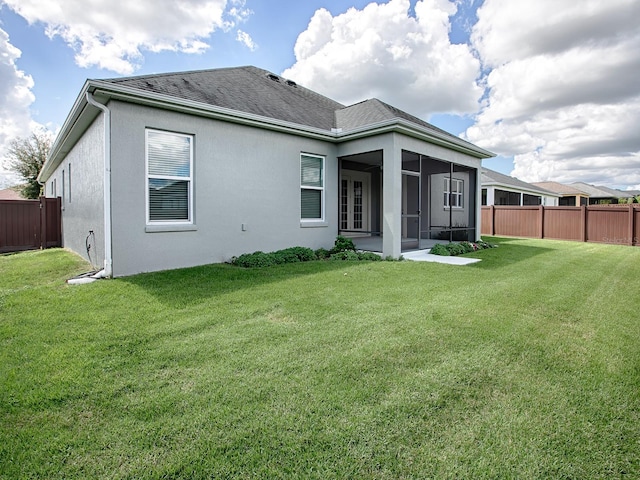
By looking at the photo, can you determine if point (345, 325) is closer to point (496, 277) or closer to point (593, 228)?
point (496, 277)

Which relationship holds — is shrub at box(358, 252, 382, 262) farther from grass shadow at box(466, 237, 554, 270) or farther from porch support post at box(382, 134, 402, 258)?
grass shadow at box(466, 237, 554, 270)

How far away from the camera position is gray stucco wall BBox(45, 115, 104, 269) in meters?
7.11

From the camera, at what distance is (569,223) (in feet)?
50.0

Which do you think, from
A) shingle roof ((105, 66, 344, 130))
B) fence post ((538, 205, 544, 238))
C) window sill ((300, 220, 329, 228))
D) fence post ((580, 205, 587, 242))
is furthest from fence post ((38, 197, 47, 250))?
fence post ((580, 205, 587, 242))

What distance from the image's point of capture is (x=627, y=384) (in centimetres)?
273

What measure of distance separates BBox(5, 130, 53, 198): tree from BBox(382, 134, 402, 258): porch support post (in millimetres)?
32688

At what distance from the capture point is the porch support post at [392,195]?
8859 mm

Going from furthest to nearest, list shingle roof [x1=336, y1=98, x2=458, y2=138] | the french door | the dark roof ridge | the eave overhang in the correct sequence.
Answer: the french door → shingle roof [x1=336, y1=98, x2=458, y2=138] → the dark roof ridge → the eave overhang

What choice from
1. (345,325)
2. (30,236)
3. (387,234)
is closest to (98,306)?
(345,325)

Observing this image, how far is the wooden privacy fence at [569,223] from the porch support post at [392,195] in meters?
10.8

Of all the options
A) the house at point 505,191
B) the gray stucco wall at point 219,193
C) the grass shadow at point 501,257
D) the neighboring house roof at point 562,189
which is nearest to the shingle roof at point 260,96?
the gray stucco wall at point 219,193

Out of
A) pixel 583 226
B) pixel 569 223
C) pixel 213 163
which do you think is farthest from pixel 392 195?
pixel 569 223

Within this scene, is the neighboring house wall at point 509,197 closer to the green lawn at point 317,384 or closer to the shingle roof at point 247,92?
the shingle roof at point 247,92

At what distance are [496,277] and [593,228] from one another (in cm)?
1131
